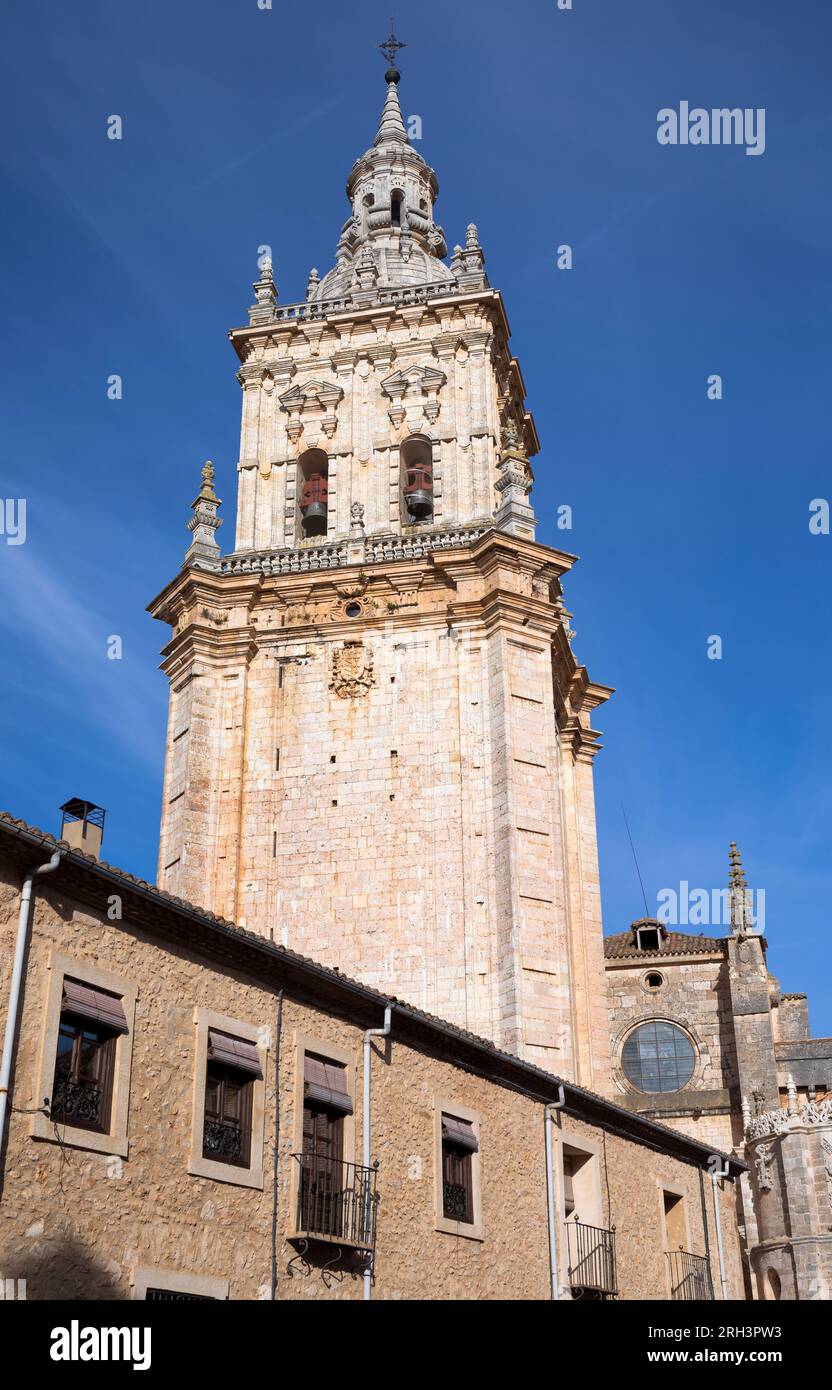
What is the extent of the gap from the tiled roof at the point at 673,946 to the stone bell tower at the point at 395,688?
1233 cm

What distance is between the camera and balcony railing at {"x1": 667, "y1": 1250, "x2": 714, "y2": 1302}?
26.0 m

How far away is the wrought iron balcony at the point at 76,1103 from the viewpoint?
48.0 feet

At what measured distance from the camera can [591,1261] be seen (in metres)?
23.0

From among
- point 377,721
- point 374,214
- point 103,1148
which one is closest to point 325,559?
point 377,721

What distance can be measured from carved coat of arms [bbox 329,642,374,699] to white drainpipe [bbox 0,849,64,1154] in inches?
753

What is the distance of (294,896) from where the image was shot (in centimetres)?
3212

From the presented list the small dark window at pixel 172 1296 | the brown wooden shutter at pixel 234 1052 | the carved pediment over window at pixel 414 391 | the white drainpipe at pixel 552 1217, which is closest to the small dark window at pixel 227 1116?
the brown wooden shutter at pixel 234 1052

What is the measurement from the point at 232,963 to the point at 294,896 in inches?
581

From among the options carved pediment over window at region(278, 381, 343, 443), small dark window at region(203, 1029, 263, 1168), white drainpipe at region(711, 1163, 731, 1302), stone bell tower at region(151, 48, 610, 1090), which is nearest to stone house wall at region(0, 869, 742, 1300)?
small dark window at region(203, 1029, 263, 1168)

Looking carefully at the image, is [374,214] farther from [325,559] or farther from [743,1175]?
[743,1175]

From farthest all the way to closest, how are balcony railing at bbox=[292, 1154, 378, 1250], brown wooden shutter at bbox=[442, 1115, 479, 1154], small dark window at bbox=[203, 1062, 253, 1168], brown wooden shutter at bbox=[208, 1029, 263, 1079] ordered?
brown wooden shutter at bbox=[442, 1115, 479, 1154] → balcony railing at bbox=[292, 1154, 378, 1250] → brown wooden shutter at bbox=[208, 1029, 263, 1079] → small dark window at bbox=[203, 1062, 253, 1168]

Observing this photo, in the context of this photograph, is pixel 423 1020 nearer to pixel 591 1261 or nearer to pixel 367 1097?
pixel 367 1097

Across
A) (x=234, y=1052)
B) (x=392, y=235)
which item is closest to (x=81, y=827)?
(x=234, y=1052)

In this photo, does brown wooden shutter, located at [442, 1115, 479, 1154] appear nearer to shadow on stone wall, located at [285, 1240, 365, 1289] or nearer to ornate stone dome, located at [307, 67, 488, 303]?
shadow on stone wall, located at [285, 1240, 365, 1289]
